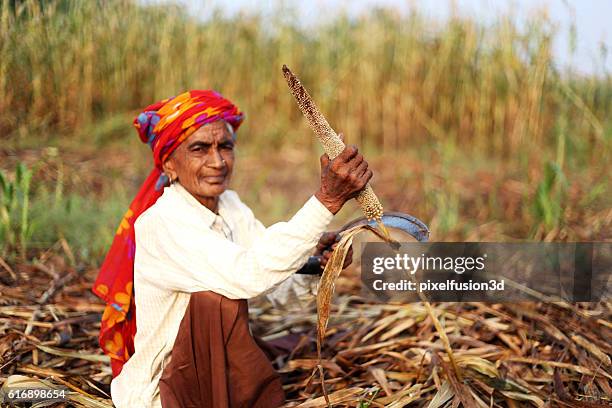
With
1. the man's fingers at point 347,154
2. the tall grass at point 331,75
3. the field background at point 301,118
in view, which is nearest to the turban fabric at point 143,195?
the man's fingers at point 347,154

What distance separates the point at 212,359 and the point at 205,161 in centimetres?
61

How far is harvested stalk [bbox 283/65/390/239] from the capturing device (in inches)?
68.1

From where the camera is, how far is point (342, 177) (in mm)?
1753

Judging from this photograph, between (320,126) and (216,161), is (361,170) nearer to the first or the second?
(320,126)

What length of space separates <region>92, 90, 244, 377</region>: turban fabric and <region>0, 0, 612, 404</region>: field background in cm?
99

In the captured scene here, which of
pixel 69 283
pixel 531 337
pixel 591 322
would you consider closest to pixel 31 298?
pixel 69 283

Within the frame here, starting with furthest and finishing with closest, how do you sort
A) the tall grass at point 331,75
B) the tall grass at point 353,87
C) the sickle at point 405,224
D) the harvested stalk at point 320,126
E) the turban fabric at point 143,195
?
the tall grass at point 331,75
the tall grass at point 353,87
the turban fabric at point 143,195
the sickle at point 405,224
the harvested stalk at point 320,126

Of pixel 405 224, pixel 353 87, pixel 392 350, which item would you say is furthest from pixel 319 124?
pixel 353 87

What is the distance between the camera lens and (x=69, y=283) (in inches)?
127

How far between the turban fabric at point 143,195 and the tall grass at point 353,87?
1.46 m

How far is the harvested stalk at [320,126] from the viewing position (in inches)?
68.1

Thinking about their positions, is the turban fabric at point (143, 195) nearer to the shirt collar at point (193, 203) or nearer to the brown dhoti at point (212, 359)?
the shirt collar at point (193, 203)

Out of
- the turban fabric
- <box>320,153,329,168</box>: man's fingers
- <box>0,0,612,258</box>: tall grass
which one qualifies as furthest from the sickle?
<box>0,0,612,258</box>: tall grass

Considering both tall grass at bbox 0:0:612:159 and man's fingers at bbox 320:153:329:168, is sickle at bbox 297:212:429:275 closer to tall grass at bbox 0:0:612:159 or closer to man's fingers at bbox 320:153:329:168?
man's fingers at bbox 320:153:329:168
